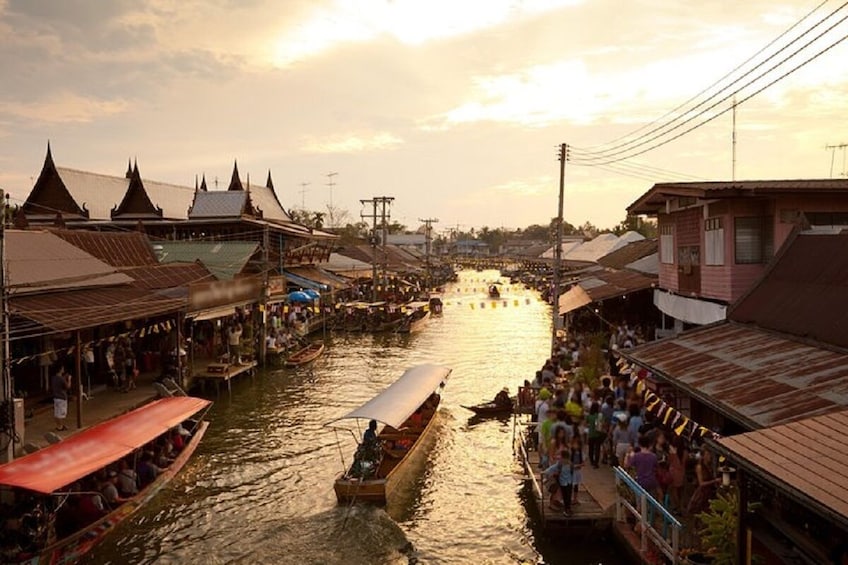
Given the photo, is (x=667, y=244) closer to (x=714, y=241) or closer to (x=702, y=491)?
(x=714, y=241)

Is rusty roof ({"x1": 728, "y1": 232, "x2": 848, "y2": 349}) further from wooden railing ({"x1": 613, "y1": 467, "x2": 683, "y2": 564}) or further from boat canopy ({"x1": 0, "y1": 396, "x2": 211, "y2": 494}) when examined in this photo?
boat canopy ({"x1": 0, "y1": 396, "x2": 211, "y2": 494})

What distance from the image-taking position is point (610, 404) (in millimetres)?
16500

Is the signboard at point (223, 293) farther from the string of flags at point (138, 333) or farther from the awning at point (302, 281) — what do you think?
the awning at point (302, 281)

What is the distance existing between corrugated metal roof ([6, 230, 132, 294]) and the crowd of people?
46.9 feet

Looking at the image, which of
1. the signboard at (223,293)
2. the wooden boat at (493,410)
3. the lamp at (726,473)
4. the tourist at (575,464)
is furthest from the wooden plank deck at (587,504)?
the signboard at (223,293)

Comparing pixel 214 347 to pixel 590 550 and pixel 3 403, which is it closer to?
pixel 3 403

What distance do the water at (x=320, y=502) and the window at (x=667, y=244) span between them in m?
8.24

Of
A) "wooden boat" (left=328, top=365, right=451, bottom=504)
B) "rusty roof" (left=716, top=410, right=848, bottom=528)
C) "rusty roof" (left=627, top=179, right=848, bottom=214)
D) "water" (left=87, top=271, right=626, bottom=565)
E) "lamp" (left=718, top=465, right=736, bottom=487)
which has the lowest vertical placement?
"water" (left=87, top=271, right=626, bottom=565)

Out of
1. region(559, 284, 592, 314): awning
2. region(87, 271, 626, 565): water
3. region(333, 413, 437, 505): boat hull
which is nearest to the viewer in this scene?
region(87, 271, 626, 565): water

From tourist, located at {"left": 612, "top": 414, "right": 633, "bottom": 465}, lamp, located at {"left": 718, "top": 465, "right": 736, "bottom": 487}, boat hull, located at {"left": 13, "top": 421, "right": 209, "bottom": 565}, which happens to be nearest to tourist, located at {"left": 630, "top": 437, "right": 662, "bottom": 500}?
lamp, located at {"left": 718, "top": 465, "right": 736, "bottom": 487}

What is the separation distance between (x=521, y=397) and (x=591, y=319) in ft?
51.8

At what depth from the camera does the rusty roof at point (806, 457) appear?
266 inches

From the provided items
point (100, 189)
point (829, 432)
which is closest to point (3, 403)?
point (829, 432)

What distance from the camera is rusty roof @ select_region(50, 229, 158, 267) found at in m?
28.3
